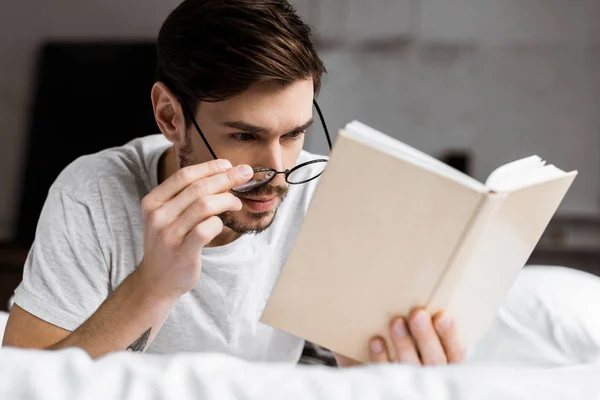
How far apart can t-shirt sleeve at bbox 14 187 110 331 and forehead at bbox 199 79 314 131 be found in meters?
0.32

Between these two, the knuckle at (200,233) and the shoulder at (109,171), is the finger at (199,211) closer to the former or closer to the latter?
the knuckle at (200,233)

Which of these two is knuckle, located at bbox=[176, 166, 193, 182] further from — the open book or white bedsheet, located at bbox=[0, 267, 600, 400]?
white bedsheet, located at bbox=[0, 267, 600, 400]

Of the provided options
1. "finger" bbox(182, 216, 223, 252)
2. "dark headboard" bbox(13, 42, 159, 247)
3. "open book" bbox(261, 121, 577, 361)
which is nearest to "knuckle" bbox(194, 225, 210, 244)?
"finger" bbox(182, 216, 223, 252)

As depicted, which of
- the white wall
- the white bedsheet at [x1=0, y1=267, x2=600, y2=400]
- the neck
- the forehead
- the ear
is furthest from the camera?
the white wall

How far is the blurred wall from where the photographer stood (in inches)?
124

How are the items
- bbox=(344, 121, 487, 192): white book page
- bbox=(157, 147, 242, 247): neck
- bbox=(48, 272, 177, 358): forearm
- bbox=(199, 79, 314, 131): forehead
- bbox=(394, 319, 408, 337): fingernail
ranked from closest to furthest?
bbox=(344, 121, 487, 192): white book page < bbox=(394, 319, 408, 337): fingernail < bbox=(48, 272, 177, 358): forearm < bbox=(199, 79, 314, 131): forehead < bbox=(157, 147, 242, 247): neck

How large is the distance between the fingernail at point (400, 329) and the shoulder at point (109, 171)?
2.14 feet

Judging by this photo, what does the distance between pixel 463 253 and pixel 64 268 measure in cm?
72

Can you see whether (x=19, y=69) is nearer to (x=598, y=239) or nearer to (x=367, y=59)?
(x=367, y=59)

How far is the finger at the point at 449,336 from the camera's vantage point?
0.85 m

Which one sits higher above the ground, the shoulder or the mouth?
the mouth

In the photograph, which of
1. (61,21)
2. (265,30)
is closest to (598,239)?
(265,30)

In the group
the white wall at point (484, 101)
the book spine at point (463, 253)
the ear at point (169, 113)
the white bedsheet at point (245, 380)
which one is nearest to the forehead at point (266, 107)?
the ear at point (169, 113)

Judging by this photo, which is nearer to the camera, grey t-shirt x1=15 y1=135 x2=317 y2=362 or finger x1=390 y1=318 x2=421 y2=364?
finger x1=390 y1=318 x2=421 y2=364
